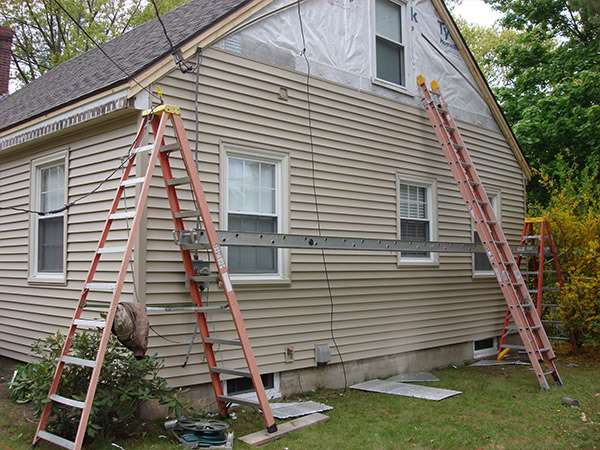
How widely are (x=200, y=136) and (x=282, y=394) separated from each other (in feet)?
11.0

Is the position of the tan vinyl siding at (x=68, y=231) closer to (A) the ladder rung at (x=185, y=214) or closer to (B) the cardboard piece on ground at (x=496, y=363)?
(A) the ladder rung at (x=185, y=214)

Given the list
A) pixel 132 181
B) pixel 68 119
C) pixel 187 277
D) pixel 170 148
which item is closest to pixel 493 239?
pixel 187 277

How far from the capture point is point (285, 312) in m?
7.29

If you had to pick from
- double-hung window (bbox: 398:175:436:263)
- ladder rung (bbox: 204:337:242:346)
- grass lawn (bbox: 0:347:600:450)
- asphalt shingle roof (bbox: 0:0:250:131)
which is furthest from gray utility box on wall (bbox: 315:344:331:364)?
asphalt shingle roof (bbox: 0:0:250:131)

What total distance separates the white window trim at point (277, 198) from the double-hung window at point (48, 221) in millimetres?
2193

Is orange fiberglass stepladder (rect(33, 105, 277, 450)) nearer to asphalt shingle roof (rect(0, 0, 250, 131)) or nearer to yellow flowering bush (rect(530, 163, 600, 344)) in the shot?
asphalt shingle roof (rect(0, 0, 250, 131))

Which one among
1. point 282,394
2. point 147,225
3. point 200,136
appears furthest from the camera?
point 282,394

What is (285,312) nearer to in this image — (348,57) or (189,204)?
(189,204)

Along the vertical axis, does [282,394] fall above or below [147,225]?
below

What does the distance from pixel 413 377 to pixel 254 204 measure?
3.75m

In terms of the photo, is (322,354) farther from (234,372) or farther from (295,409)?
(234,372)

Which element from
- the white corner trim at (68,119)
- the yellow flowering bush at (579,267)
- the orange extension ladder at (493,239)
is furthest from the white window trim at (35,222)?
the yellow flowering bush at (579,267)

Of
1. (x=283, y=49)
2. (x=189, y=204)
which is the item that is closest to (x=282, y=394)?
(x=189, y=204)

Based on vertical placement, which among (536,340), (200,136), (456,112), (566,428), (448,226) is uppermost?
(456,112)
